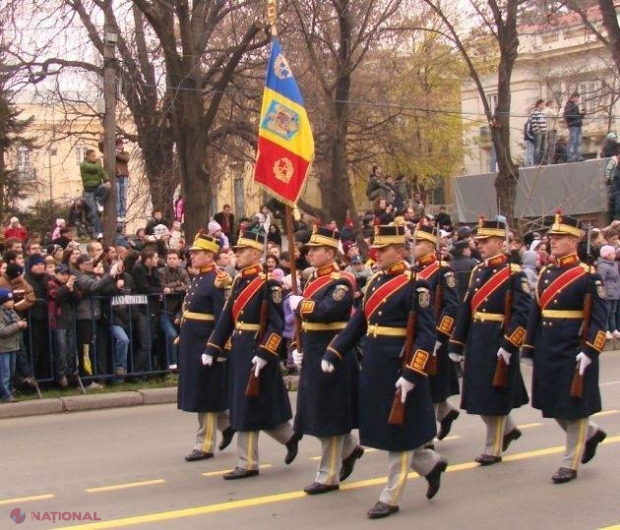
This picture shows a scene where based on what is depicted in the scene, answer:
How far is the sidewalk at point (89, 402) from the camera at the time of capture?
486 inches

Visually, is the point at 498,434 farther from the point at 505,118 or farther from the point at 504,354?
the point at 505,118

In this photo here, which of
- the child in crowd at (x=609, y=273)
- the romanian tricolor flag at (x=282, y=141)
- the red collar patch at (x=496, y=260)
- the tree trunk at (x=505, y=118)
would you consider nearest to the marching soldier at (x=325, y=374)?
the romanian tricolor flag at (x=282, y=141)

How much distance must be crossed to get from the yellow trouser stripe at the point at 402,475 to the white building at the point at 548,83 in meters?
26.1

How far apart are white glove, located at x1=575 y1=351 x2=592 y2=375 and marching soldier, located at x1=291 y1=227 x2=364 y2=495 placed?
64.7 inches

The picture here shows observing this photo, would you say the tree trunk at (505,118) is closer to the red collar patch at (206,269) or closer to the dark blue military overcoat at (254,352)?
the red collar patch at (206,269)

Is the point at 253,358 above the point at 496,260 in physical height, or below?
below

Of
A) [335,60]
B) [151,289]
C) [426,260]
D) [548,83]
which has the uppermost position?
[548,83]

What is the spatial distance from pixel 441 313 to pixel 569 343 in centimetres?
167

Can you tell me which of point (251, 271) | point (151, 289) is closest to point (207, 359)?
point (251, 271)

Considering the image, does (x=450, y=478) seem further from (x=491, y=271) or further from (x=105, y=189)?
(x=105, y=189)

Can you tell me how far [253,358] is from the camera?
28.0ft

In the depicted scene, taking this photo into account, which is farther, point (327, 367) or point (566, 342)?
point (566, 342)

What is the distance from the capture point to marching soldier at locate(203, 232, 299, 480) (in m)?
8.57

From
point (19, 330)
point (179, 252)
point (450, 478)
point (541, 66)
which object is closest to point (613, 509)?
point (450, 478)
